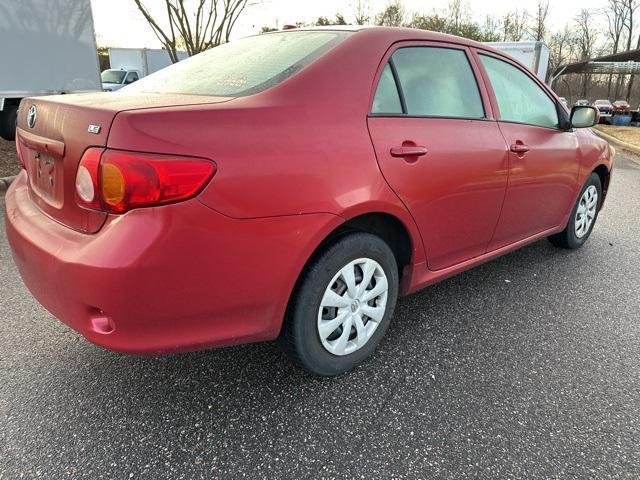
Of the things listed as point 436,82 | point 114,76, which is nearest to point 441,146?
point 436,82

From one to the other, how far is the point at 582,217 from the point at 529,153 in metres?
1.47

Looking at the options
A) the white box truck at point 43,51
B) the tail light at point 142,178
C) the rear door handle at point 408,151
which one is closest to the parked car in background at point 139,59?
the white box truck at point 43,51

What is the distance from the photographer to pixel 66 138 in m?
1.82

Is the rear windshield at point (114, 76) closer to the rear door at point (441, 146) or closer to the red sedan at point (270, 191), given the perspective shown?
the red sedan at point (270, 191)

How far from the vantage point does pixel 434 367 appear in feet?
8.00

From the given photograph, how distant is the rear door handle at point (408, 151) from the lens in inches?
88.1

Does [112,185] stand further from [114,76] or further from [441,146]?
[114,76]

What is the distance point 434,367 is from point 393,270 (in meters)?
0.53

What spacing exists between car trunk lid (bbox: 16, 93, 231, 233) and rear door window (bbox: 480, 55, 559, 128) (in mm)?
1903

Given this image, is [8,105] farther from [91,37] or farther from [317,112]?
[317,112]

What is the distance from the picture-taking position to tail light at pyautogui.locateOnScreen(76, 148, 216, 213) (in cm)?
160

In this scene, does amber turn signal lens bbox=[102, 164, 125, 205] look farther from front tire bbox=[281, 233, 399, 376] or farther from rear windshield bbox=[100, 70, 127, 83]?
rear windshield bbox=[100, 70, 127, 83]

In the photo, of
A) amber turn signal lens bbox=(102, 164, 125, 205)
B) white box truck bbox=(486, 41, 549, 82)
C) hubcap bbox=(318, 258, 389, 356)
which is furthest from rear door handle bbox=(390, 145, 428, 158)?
white box truck bbox=(486, 41, 549, 82)

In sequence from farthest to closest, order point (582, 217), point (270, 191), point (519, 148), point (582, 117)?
1. point (582, 217)
2. point (582, 117)
3. point (519, 148)
4. point (270, 191)
